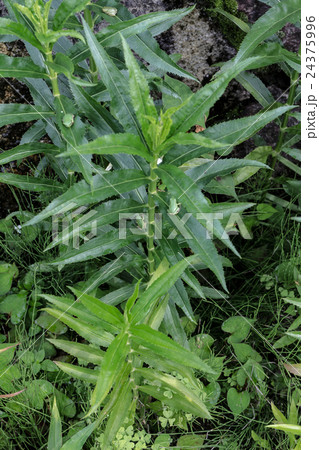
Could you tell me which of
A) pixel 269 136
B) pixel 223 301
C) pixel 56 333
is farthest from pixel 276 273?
pixel 56 333

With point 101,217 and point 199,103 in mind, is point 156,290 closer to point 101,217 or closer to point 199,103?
point 101,217

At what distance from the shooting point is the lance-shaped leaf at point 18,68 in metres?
1.19

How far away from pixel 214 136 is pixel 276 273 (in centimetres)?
79

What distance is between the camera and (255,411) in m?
1.61

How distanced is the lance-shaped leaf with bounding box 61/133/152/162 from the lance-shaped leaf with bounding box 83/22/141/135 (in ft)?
0.50

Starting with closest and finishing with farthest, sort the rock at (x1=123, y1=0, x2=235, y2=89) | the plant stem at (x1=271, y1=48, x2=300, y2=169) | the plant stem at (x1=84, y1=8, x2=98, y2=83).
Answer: the plant stem at (x1=84, y1=8, x2=98, y2=83), the plant stem at (x1=271, y1=48, x2=300, y2=169), the rock at (x1=123, y1=0, x2=235, y2=89)

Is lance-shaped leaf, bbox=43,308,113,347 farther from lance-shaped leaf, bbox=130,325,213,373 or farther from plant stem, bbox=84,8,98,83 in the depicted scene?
plant stem, bbox=84,8,98,83

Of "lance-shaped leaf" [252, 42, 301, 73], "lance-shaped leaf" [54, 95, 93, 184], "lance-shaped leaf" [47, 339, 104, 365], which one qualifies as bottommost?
"lance-shaped leaf" [47, 339, 104, 365]

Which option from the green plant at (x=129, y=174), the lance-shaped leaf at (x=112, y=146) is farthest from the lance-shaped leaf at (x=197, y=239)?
the lance-shaped leaf at (x=112, y=146)

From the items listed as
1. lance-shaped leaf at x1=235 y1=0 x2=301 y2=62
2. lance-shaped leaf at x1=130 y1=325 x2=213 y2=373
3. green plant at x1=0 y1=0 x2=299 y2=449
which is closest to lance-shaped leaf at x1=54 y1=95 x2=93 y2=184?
green plant at x1=0 y1=0 x2=299 y2=449

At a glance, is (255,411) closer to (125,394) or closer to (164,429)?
(164,429)

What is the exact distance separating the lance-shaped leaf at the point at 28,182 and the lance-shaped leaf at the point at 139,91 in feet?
2.10

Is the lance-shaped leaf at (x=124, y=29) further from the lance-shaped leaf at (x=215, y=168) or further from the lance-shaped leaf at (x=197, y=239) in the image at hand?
the lance-shaped leaf at (x=197, y=239)

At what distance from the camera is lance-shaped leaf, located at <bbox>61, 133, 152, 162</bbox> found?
0.93 m
